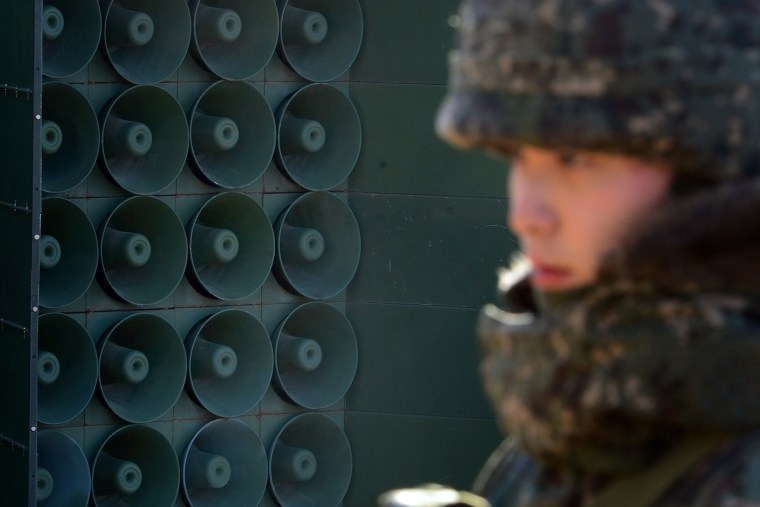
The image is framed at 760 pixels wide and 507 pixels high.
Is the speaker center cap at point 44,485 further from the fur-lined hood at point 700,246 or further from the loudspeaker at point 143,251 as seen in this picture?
the fur-lined hood at point 700,246

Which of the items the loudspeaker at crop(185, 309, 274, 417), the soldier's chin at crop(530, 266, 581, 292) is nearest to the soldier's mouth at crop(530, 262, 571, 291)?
the soldier's chin at crop(530, 266, 581, 292)

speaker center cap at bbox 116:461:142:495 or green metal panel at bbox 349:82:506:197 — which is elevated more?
green metal panel at bbox 349:82:506:197

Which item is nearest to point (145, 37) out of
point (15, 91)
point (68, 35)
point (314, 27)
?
point (68, 35)

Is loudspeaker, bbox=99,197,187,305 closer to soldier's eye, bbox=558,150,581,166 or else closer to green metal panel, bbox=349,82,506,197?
green metal panel, bbox=349,82,506,197

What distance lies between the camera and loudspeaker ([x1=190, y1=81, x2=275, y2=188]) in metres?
5.88

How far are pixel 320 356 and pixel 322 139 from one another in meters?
0.78

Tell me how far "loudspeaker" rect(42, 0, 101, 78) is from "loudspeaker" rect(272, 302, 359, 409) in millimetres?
1236

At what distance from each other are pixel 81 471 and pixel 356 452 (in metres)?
1.10

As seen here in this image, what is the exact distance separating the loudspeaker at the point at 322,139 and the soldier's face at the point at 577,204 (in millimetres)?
4767

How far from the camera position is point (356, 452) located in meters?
6.36

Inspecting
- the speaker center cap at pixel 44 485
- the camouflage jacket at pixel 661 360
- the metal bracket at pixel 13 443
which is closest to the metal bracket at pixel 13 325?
the metal bracket at pixel 13 443

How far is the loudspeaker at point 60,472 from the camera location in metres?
5.70

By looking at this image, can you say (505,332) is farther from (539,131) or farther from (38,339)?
(38,339)

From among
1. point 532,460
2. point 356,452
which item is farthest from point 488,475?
point 356,452
